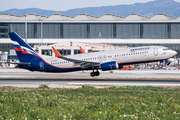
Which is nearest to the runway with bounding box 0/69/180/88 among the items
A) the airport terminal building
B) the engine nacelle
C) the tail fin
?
the engine nacelle

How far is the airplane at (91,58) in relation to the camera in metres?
47.4

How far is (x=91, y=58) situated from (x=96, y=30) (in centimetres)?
10313

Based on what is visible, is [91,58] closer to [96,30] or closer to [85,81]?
[85,81]

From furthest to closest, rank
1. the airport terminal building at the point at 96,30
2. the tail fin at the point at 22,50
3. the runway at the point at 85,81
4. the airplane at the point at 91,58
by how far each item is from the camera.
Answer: the airport terminal building at the point at 96,30 < the tail fin at the point at 22,50 < the airplane at the point at 91,58 < the runway at the point at 85,81

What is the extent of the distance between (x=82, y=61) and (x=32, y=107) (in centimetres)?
2978

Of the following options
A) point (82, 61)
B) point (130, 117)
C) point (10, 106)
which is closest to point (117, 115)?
point (130, 117)

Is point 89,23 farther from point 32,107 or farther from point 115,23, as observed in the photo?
point 32,107

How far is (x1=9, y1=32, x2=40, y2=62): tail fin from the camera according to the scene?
4922 centimetres

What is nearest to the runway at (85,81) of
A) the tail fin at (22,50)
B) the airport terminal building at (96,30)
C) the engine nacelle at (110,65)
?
the engine nacelle at (110,65)

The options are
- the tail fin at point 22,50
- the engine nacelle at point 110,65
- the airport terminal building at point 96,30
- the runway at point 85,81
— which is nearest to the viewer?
the runway at point 85,81

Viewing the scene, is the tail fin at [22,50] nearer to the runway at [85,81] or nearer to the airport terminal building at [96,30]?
the runway at [85,81]

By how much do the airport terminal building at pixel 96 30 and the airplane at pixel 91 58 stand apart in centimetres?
9409

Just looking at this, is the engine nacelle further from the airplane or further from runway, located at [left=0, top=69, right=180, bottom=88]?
runway, located at [left=0, top=69, right=180, bottom=88]

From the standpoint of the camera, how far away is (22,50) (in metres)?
49.9
